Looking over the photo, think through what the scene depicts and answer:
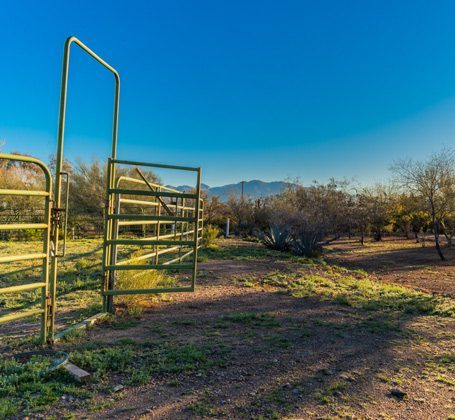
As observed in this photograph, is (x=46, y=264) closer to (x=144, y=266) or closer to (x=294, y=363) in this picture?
(x=144, y=266)

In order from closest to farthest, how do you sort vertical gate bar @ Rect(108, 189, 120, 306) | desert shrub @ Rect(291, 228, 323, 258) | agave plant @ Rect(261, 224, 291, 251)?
vertical gate bar @ Rect(108, 189, 120, 306), desert shrub @ Rect(291, 228, 323, 258), agave plant @ Rect(261, 224, 291, 251)

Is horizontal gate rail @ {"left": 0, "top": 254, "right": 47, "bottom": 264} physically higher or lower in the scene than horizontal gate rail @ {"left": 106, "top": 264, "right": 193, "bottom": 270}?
higher

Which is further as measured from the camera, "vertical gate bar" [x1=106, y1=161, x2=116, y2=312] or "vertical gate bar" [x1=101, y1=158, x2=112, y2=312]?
"vertical gate bar" [x1=106, y1=161, x2=116, y2=312]

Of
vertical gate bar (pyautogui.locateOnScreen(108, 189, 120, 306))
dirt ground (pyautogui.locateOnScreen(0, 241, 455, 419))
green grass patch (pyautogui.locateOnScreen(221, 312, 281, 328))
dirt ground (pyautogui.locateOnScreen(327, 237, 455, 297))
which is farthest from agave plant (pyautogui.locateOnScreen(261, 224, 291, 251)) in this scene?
A: vertical gate bar (pyautogui.locateOnScreen(108, 189, 120, 306))

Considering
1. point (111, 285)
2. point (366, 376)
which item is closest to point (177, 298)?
point (111, 285)

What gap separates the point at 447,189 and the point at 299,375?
49.9ft

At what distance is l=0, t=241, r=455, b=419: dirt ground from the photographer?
212 centimetres

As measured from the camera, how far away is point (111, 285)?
3871mm

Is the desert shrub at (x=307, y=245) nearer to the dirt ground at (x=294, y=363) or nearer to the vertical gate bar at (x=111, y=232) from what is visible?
the dirt ground at (x=294, y=363)

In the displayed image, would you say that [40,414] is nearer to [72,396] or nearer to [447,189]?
[72,396]

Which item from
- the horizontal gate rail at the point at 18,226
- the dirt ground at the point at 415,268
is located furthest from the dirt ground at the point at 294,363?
the dirt ground at the point at 415,268

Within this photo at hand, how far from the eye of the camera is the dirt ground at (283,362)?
2.12m

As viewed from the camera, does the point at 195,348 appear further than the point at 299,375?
Yes

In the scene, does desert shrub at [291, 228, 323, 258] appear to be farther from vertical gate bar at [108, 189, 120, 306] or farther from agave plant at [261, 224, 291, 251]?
vertical gate bar at [108, 189, 120, 306]
